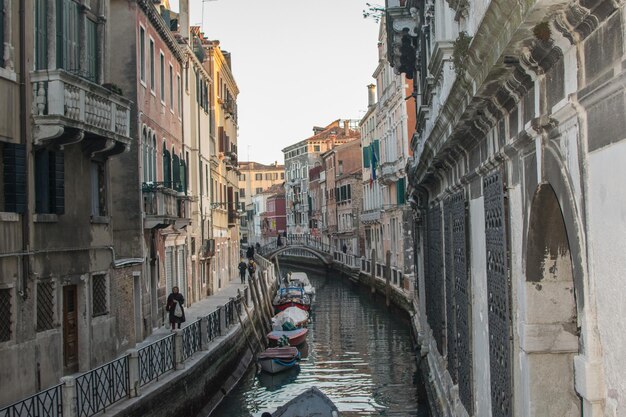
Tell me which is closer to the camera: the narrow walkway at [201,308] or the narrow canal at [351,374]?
the narrow canal at [351,374]

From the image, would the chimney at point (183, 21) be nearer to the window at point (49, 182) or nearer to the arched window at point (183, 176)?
the arched window at point (183, 176)

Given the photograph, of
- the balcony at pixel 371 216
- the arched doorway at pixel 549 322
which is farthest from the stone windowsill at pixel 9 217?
the balcony at pixel 371 216

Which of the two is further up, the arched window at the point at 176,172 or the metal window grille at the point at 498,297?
the arched window at the point at 176,172

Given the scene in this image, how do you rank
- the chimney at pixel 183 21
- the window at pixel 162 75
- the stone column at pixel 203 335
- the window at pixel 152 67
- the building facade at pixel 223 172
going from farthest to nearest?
the building facade at pixel 223 172, the chimney at pixel 183 21, the window at pixel 162 75, the window at pixel 152 67, the stone column at pixel 203 335

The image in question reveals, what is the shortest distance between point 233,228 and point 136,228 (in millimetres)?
23116

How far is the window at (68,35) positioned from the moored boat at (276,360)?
9.34 m

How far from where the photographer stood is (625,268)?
340 centimetres

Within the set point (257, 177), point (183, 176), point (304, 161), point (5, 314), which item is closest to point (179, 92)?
point (183, 176)

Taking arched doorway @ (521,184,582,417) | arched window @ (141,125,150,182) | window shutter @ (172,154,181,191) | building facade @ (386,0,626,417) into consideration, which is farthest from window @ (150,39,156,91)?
arched doorway @ (521,184,582,417)

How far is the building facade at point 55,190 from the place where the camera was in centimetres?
1098

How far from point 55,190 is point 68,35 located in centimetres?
246

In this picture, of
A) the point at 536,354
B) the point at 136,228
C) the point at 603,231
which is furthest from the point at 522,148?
the point at 136,228

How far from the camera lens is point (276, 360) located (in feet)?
65.9

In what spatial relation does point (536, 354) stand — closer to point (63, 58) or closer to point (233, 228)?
point (63, 58)
